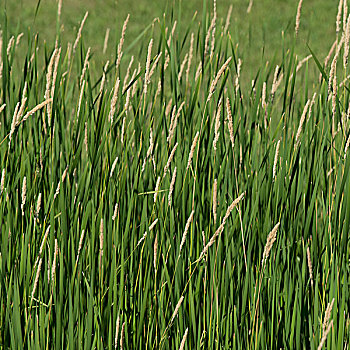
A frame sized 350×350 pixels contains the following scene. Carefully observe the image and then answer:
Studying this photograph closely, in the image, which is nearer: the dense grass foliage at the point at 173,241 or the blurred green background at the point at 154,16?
the dense grass foliage at the point at 173,241

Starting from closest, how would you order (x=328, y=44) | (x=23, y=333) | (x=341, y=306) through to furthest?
1. (x=341, y=306)
2. (x=23, y=333)
3. (x=328, y=44)

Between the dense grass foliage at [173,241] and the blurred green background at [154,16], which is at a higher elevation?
the blurred green background at [154,16]

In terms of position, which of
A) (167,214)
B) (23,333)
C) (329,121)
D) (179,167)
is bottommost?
(23,333)

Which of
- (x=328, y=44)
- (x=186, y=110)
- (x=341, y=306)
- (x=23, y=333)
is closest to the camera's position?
(x=341, y=306)

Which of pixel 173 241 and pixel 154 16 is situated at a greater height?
pixel 154 16

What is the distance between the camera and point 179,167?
58.5 inches

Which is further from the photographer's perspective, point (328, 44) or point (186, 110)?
point (328, 44)

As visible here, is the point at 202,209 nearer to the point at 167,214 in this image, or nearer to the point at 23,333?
the point at 167,214

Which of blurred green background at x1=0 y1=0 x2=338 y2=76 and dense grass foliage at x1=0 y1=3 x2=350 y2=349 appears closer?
dense grass foliage at x1=0 y1=3 x2=350 y2=349

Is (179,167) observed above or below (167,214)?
above

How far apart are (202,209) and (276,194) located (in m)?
0.18

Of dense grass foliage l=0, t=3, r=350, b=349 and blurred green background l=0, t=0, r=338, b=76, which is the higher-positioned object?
blurred green background l=0, t=0, r=338, b=76

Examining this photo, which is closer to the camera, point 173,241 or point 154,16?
point 173,241

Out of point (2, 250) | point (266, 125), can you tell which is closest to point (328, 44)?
point (266, 125)
